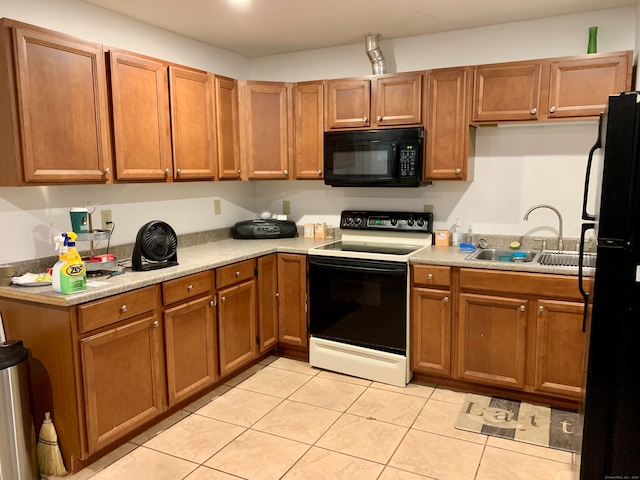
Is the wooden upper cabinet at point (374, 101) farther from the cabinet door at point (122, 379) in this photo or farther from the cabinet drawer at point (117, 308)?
the cabinet door at point (122, 379)

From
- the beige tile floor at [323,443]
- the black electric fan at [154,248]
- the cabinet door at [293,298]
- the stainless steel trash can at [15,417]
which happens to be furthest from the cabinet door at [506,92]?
the stainless steel trash can at [15,417]

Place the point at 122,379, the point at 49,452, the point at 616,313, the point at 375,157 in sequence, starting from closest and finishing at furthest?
the point at 616,313 < the point at 49,452 < the point at 122,379 < the point at 375,157

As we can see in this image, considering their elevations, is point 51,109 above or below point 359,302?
above

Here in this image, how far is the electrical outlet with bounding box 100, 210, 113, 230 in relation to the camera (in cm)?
306

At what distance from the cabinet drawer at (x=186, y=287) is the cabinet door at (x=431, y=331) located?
1345mm

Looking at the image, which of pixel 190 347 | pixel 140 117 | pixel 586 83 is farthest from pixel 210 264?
pixel 586 83

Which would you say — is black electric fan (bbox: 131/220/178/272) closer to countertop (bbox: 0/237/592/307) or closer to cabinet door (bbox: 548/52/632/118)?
Answer: countertop (bbox: 0/237/592/307)

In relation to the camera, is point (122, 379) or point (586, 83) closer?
point (122, 379)

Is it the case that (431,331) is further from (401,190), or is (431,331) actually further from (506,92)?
(506,92)

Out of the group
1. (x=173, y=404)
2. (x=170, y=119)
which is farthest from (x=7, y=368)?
(x=170, y=119)

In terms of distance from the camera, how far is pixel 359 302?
3381 millimetres

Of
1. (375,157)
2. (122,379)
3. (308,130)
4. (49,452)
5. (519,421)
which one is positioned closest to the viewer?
(49,452)

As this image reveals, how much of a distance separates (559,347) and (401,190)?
161 cm

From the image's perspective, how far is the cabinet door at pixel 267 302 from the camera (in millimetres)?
3564
